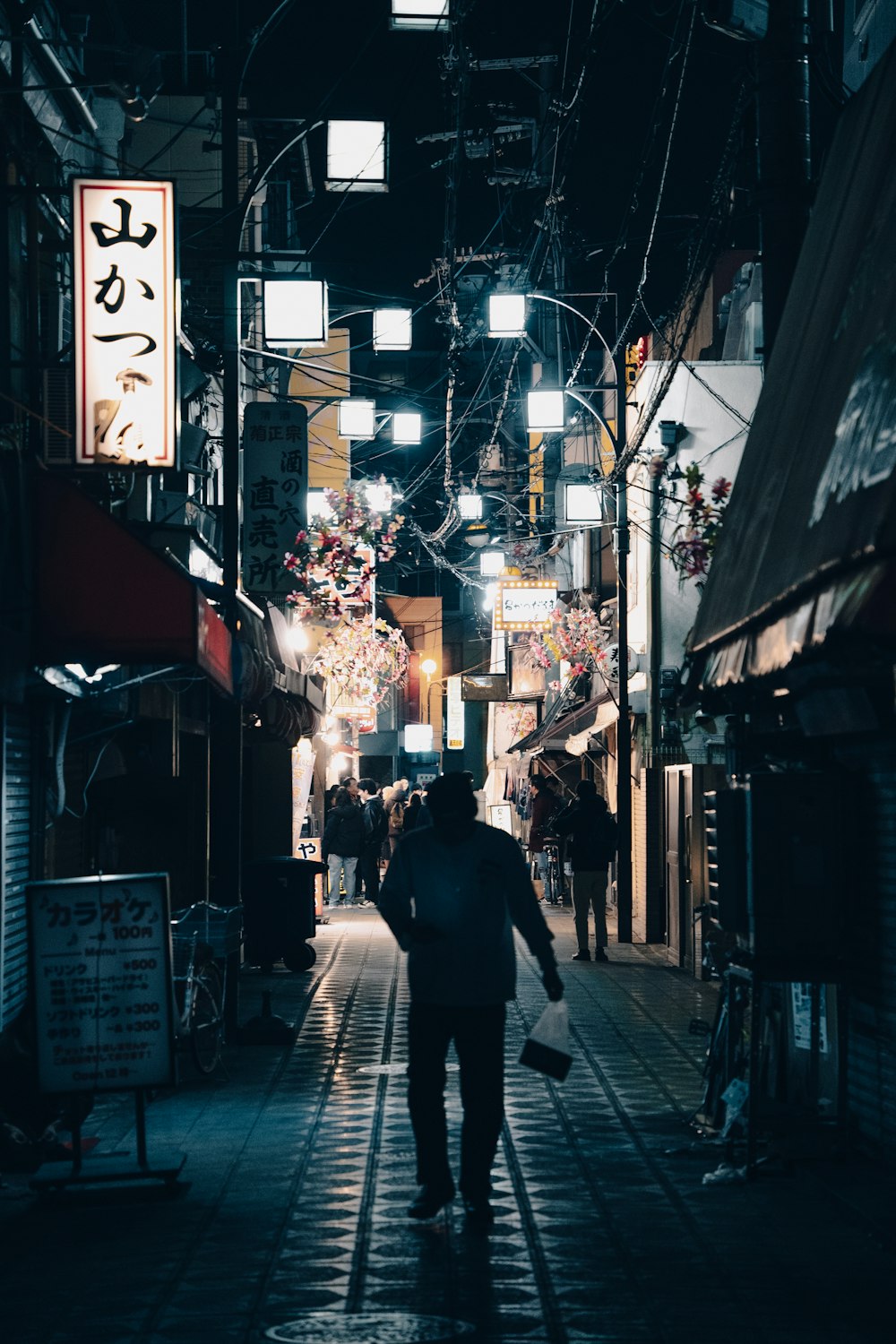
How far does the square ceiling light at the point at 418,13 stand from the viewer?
63.4 ft

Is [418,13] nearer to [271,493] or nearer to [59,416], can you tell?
[271,493]

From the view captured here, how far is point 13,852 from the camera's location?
12023 millimetres

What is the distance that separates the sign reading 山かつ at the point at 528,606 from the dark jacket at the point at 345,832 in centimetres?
741

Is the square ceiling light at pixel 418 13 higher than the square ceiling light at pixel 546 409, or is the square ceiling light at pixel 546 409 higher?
the square ceiling light at pixel 418 13

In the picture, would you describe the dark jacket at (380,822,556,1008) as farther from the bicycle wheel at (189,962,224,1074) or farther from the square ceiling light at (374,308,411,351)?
the square ceiling light at (374,308,411,351)

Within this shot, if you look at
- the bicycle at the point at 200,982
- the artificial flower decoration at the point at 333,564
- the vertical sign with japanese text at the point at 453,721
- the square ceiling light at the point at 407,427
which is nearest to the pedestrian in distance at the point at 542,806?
the artificial flower decoration at the point at 333,564

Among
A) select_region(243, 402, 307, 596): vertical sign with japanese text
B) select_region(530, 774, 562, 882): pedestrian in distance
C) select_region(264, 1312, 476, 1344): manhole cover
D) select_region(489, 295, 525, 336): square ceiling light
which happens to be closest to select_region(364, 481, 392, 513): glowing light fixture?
select_region(530, 774, 562, 882): pedestrian in distance

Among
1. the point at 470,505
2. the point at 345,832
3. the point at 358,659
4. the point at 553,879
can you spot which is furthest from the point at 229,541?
the point at 470,505

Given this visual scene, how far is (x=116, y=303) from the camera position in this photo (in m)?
12.6

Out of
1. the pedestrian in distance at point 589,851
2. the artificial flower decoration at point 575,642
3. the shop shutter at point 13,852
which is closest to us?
the shop shutter at point 13,852

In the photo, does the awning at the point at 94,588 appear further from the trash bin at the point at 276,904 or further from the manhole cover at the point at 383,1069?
the trash bin at the point at 276,904

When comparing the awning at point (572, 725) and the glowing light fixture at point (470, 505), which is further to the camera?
the glowing light fixture at point (470, 505)

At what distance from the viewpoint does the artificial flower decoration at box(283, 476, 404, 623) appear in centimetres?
2212

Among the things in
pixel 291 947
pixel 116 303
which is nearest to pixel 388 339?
pixel 291 947
